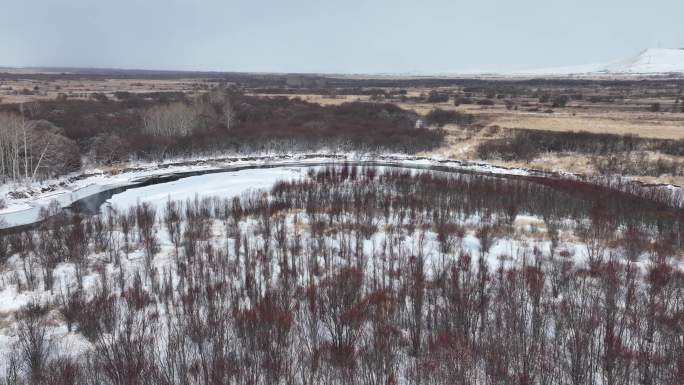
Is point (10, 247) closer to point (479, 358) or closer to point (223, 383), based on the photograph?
point (223, 383)

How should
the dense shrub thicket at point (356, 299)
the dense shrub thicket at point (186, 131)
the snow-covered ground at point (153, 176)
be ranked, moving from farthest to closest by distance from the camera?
1. the dense shrub thicket at point (186, 131)
2. the snow-covered ground at point (153, 176)
3. the dense shrub thicket at point (356, 299)

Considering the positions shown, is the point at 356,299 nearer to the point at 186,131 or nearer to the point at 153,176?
the point at 153,176

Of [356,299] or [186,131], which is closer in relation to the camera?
[356,299]

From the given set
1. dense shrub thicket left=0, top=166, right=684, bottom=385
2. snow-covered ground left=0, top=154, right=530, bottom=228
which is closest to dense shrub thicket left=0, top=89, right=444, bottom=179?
snow-covered ground left=0, top=154, right=530, bottom=228

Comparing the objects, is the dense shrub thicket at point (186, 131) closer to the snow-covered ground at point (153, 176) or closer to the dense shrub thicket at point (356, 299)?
the snow-covered ground at point (153, 176)

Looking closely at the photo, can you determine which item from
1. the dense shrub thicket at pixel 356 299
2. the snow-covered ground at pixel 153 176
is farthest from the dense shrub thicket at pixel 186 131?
the dense shrub thicket at pixel 356 299

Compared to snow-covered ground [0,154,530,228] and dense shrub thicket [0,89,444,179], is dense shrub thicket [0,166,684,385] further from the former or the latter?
dense shrub thicket [0,89,444,179]

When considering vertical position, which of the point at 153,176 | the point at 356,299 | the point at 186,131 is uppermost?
the point at 186,131

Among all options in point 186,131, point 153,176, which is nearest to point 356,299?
point 153,176

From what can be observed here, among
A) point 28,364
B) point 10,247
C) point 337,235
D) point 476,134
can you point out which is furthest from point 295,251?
point 476,134
